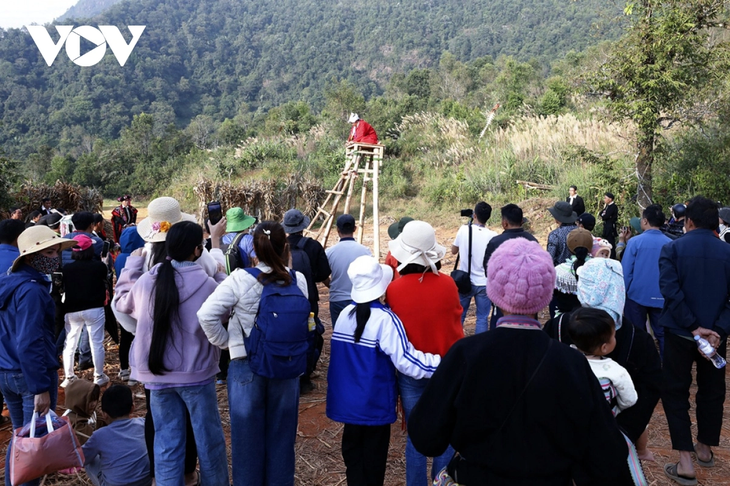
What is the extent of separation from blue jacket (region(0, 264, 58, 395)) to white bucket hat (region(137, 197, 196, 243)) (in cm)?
66

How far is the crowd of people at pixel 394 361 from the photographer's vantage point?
164cm

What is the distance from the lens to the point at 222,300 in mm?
2695

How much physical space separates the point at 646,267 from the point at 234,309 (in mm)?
3690

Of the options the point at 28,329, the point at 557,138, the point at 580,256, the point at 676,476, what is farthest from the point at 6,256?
the point at 557,138

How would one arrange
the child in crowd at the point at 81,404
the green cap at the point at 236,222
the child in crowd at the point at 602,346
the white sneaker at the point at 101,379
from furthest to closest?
the white sneaker at the point at 101,379 → the green cap at the point at 236,222 → the child in crowd at the point at 81,404 → the child in crowd at the point at 602,346

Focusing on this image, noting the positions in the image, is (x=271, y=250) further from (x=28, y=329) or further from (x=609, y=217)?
(x=609, y=217)

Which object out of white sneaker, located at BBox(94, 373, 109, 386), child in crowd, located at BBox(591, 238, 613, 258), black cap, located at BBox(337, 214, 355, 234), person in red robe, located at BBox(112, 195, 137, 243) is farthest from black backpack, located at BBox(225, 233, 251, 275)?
person in red robe, located at BBox(112, 195, 137, 243)

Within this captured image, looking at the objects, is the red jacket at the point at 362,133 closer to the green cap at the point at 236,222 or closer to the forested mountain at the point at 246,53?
the green cap at the point at 236,222

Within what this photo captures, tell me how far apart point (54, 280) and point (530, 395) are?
168 inches

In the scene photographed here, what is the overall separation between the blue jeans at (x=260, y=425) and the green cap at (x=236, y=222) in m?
1.94

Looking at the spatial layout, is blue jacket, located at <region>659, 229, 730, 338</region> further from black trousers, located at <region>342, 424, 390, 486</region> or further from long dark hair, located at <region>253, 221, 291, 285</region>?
long dark hair, located at <region>253, 221, 291, 285</region>

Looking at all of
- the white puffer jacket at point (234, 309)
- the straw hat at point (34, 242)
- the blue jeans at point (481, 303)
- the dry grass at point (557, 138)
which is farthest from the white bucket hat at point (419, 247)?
the dry grass at point (557, 138)

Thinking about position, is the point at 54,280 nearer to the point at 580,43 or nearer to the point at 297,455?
the point at 297,455

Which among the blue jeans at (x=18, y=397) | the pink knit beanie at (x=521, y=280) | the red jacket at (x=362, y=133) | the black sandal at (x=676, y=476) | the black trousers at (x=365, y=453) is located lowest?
the black sandal at (x=676, y=476)
